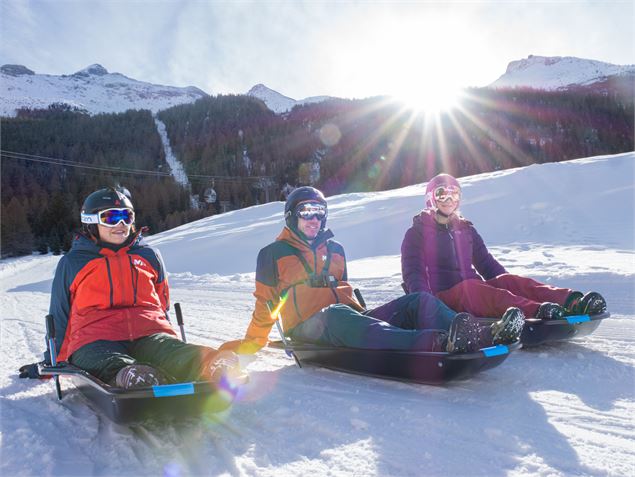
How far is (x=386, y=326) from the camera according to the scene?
10.1 feet

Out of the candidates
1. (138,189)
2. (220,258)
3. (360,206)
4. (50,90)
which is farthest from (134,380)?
(50,90)

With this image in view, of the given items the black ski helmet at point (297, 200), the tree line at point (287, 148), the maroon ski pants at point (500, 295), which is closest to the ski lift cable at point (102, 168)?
the tree line at point (287, 148)

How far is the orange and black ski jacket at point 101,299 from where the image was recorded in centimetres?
299

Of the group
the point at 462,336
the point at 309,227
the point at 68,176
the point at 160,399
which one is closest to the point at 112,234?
the point at 160,399

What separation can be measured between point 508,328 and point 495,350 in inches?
Answer: 8.7

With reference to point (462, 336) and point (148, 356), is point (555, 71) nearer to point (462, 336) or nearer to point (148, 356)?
point (462, 336)

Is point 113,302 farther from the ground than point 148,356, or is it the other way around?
point 113,302

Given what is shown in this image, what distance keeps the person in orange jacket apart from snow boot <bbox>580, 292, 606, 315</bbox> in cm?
111

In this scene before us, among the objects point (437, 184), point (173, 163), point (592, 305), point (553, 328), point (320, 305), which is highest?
point (173, 163)

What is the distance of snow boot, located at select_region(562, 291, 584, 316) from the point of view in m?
3.71

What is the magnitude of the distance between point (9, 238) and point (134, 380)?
1861 inches

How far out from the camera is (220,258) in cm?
1309

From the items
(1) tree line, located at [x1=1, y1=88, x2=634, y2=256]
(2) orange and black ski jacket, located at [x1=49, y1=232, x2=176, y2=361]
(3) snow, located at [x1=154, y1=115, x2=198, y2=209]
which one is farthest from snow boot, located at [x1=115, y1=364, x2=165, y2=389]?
(3) snow, located at [x1=154, y1=115, x2=198, y2=209]

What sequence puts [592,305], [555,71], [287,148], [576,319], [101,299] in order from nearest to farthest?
[101,299], [576,319], [592,305], [287,148], [555,71]
